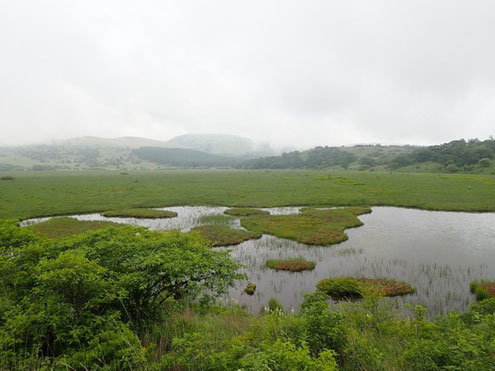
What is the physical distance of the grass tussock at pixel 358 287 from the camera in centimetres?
1439

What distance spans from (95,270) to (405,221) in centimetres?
3552

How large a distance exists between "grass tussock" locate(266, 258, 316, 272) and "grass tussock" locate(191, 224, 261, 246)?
6.25 meters

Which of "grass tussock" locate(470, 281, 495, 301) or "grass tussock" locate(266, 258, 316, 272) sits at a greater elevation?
"grass tussock" locate(470, 281, 495, 301)

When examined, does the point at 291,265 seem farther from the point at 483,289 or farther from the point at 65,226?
the point at 65,226

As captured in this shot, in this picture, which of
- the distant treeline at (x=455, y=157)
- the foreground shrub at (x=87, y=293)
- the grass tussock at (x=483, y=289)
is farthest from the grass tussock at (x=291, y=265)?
the distant treeline at (x=455, y=157)

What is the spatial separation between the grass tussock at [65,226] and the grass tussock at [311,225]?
57.9 ft

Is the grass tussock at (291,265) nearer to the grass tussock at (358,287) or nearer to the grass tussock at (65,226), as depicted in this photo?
the grass tussock at (358,287)

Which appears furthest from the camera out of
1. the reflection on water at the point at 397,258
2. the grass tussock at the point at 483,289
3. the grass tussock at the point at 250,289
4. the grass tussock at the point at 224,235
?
the grass tussock at the point at 224,235

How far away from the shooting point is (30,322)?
625cm

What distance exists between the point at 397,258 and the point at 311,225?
10.6 metres

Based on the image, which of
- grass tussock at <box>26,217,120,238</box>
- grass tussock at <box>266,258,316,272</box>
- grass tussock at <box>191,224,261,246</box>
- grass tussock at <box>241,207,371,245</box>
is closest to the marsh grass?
grass tussock at <box>241,207,371,245</box>

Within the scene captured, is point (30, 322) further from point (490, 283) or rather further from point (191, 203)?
point (191, 203)

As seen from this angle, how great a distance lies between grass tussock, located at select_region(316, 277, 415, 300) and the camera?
47.2ft

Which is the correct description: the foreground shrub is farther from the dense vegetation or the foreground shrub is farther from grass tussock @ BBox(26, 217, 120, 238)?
grass tussock @ BBox(26, 217, 120, 238)
